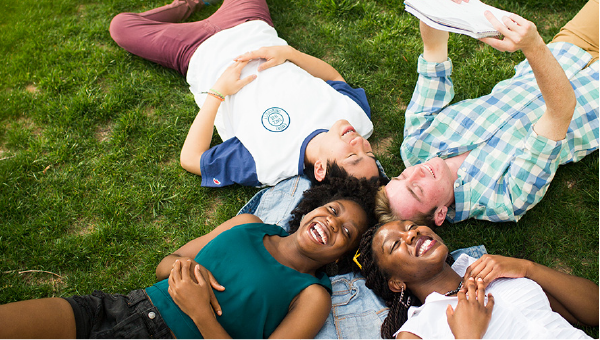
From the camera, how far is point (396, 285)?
292 centimetres

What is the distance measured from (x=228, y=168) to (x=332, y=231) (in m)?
1.33

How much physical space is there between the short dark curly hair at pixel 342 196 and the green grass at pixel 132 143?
2.29 ft

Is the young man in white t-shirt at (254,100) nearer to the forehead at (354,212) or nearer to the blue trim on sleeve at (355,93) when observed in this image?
the blue trim on sleeve at (355,93)

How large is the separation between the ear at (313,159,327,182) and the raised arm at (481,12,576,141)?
157cm

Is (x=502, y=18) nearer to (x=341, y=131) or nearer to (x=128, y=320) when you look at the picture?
(x=341, y=131)

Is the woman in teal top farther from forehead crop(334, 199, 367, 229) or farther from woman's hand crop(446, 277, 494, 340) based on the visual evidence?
woman's hand crop(446, 277, 494, 340)

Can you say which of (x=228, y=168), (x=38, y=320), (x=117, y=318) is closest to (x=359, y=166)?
(x=228, y=168)

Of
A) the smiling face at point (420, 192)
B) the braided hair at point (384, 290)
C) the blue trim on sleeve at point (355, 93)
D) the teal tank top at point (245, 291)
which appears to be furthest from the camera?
the blue trim on sleeve at point (355, 93)

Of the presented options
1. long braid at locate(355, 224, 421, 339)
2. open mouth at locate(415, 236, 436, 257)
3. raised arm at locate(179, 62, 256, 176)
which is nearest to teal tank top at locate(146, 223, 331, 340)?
long braid at locate(355, 224, 421, 339)

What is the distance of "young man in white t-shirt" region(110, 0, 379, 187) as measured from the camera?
367 cm

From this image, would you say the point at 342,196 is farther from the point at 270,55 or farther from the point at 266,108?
the point at 270,55

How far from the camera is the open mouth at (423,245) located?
108 inches

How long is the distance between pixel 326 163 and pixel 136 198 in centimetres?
177

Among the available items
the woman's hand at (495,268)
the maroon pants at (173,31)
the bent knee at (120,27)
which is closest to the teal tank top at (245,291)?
the woman's hand at (495,268)
